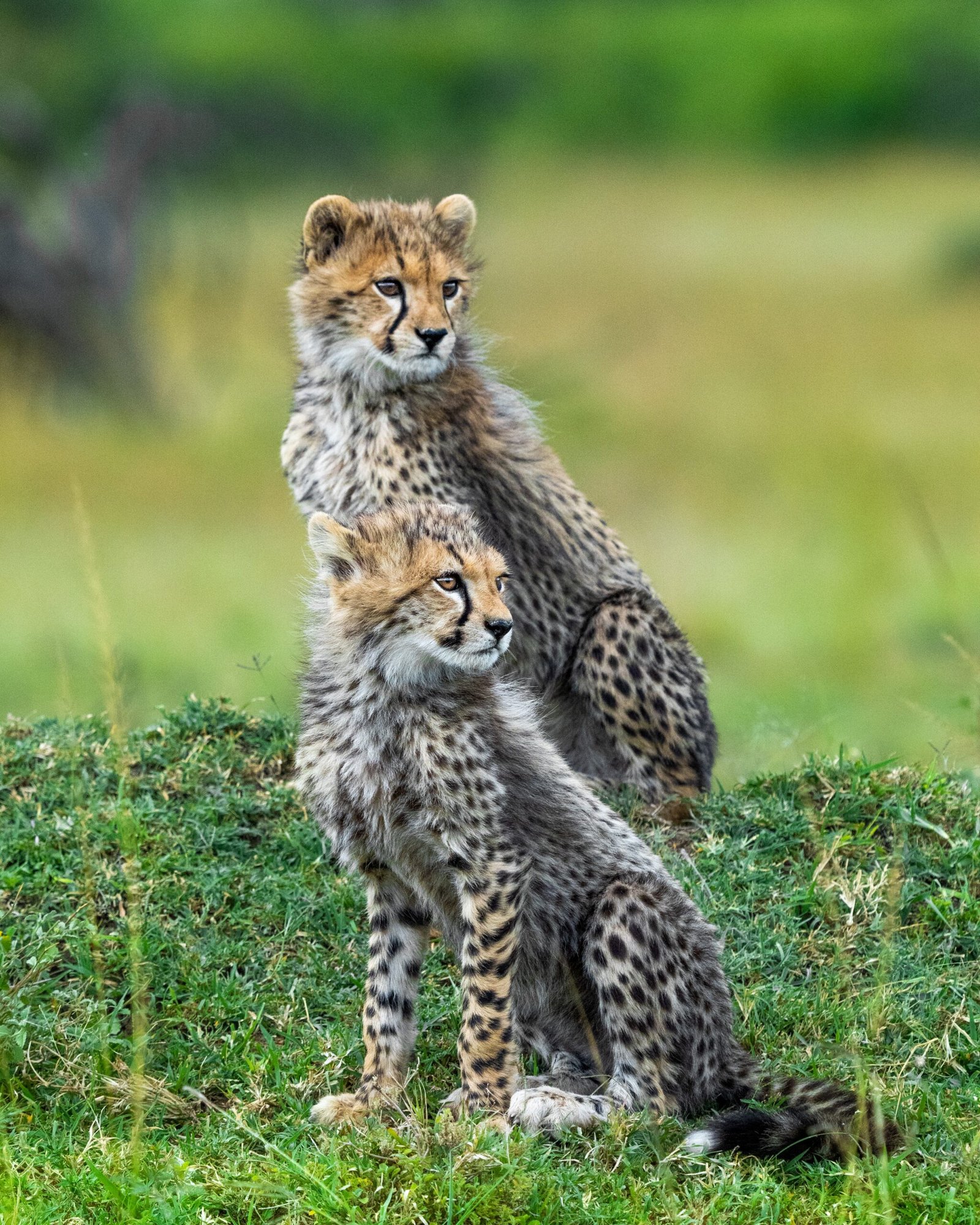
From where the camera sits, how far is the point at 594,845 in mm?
3459

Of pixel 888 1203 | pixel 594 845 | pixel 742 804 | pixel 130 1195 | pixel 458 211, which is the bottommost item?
pixel 888 1203

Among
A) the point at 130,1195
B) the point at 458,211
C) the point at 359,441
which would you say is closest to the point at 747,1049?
the point at 130,1195

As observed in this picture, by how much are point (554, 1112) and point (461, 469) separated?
1.99m

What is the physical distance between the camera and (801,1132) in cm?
311

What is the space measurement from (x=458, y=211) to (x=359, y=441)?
0.71 m

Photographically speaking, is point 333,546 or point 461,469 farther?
point 461,469

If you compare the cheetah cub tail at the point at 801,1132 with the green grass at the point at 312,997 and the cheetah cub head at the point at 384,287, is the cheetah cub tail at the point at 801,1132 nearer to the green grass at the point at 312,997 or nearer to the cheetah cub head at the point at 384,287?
the green grass at the point at 312,997

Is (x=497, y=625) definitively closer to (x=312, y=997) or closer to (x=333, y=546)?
(x=333, y=546)

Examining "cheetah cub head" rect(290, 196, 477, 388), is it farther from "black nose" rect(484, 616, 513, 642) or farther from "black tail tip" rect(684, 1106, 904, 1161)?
"black tail tip" rect(684, 1106, 904, 1161)

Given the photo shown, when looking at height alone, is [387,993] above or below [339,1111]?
above

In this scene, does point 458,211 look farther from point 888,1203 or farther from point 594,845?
point 888,1203

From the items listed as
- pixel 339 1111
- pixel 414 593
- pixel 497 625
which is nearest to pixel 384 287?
pixel 414 593

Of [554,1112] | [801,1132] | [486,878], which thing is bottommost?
[801,1132]

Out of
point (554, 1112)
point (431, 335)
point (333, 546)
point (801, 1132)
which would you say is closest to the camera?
point (801, 1132)
